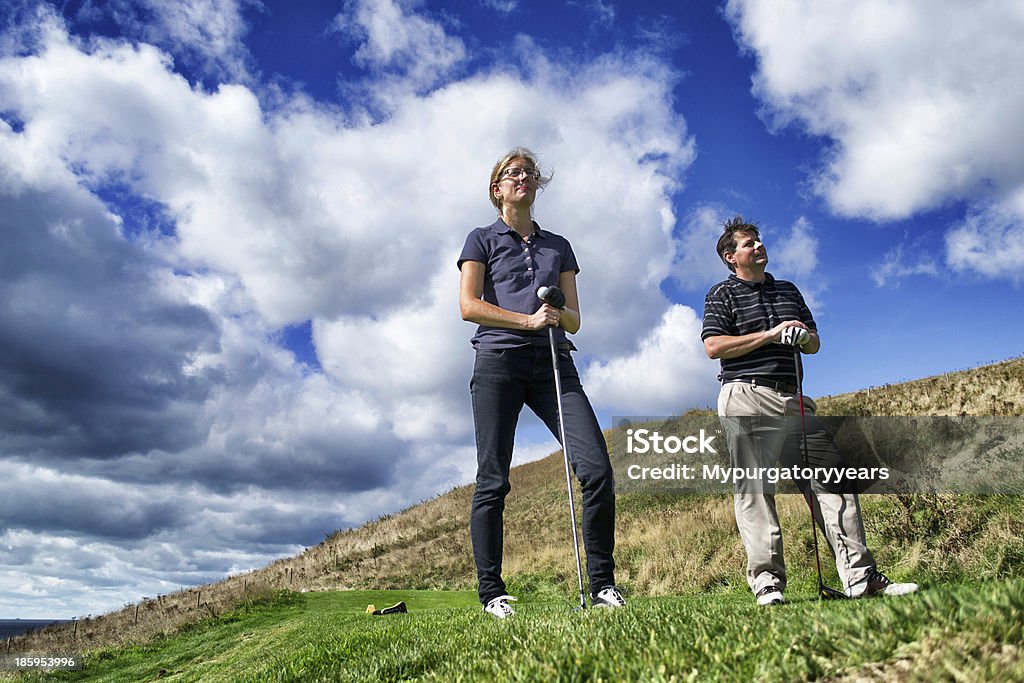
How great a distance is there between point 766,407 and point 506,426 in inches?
72.6

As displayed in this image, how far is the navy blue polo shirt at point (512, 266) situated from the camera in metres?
5.62

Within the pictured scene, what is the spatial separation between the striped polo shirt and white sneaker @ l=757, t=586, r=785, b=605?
4.53ft

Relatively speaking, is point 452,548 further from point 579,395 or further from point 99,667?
point 579,395

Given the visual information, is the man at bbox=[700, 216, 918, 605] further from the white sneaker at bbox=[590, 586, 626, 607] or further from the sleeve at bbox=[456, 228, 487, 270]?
the sleeve at bbox=[456, 228, 487, 270]

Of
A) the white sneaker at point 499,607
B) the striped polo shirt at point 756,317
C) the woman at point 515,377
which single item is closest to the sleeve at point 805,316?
the striped polo shirt at point 756,317

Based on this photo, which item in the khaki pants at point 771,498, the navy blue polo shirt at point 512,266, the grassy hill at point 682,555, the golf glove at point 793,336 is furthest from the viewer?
the navy blue polo shirt at point 512,266

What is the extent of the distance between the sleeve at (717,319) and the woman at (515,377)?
Answer: 101cm

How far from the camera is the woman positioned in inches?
201

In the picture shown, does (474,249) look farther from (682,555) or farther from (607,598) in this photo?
(682,555)

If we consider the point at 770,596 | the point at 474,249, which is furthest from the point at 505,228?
the point at 770,596

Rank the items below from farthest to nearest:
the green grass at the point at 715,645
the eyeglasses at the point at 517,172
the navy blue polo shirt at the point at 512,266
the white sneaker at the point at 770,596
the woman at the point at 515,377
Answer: the eyeglasses at the point at 517,172
the navy blue polo shirt at the point at 512,266
the woman at the point at 515,377
the white sneaker at the point at 770,596
the green grass at the point at 715,645

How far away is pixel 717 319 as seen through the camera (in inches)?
203

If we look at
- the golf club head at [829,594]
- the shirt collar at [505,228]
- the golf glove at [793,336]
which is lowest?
the golf club head at [829,594]

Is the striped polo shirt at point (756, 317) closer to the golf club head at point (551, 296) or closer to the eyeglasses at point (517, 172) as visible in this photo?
the golf club head at point (551, 296)
